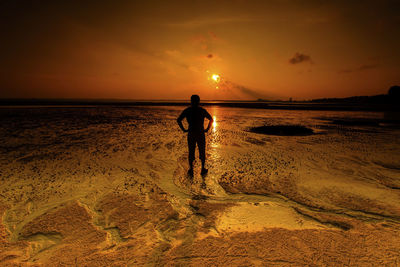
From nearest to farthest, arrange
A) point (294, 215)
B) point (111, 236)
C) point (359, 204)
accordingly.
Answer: point (111, 236), point (294, 215), point (359, 204)

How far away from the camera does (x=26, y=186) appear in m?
4.29

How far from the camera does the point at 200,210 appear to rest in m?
3.34

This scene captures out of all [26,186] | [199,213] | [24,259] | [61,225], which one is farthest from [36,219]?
[199,213]

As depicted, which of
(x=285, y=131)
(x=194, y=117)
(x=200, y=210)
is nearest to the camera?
(x=200, y=210)

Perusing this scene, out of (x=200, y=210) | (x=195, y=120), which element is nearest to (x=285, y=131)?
(x=195, y=120)

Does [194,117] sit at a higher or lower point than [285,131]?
higher

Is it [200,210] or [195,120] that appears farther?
[195,120]

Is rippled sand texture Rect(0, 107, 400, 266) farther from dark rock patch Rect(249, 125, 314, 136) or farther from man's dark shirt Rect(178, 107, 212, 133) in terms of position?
dark rock patch Rect(249, 125, 314, 136)

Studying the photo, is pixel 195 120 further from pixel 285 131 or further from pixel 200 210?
pixel 285 131

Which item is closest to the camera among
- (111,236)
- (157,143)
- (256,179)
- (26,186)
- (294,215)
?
(111,236)

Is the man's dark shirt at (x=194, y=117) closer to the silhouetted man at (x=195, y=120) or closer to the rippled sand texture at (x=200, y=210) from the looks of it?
the silhouetted man at (x=195, y=120)

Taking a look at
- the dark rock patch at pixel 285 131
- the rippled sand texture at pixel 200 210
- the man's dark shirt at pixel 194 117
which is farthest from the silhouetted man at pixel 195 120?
the dark rock patch at pixel 285 131

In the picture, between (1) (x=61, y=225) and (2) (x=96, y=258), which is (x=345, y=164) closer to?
(2) (x=96, y=258)

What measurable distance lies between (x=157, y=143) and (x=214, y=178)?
4613 mm
